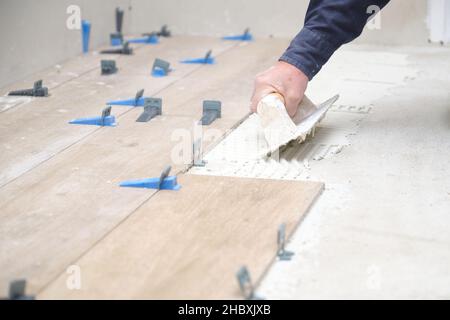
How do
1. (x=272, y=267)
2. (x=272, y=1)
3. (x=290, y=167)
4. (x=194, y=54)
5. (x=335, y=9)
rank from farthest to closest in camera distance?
1. (x=272, y=1)
2. (x=194, y=54)
3. (x=335, y=9)
4. (x=290, y=167)
5. (x=272, y=267)

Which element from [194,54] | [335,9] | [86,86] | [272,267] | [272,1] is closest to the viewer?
[272,267]

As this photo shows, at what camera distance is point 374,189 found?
195 centimetres

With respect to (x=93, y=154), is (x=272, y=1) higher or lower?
higher

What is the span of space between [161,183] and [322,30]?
0.67 metres

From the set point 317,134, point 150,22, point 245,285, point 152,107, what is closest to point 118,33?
point 150,22

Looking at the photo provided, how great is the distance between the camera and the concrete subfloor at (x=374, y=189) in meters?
1.50

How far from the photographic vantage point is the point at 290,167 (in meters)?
2.11

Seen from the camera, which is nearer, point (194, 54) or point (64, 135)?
point (64, 135)

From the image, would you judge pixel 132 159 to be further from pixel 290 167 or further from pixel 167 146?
pixel 290 167

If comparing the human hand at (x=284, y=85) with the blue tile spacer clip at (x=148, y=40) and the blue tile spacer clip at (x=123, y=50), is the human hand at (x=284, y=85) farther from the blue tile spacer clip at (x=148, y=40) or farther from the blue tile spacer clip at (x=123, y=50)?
the blue tile spacer clip at (x=148, y=40)

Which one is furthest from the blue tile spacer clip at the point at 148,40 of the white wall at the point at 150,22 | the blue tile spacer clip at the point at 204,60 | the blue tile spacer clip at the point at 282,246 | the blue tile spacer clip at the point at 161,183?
the blue tile spacer clip at the point at 282,246

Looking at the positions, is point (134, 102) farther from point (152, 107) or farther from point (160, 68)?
point (160, 68)
